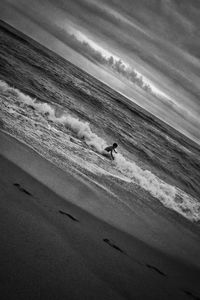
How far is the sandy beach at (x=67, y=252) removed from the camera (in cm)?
310

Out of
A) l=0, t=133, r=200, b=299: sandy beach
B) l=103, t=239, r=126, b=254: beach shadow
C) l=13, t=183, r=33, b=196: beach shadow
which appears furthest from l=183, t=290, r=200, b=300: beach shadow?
l=13, t=183, r=33, b=196: beach shadow

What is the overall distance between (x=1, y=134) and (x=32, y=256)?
5.72m

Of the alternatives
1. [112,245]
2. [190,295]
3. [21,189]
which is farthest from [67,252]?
[190,295]

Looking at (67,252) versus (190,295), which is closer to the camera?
(67,252)

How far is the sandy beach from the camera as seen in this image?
3.10 meters

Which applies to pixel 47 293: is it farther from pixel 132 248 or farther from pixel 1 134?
pixel 1 134

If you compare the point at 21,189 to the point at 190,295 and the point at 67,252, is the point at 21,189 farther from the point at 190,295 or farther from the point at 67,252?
the point at 190,295

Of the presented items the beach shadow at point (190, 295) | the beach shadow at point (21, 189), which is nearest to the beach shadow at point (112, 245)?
the beach shadow at point (190, 295)

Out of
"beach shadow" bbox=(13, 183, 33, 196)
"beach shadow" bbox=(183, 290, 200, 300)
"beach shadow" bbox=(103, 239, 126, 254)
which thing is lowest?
"beach shadow" bbox=(13, 183, 33, 196)

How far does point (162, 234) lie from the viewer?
745 cm

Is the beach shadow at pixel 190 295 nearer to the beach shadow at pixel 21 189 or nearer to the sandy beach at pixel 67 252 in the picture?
the sandy beach at pixel 67 252

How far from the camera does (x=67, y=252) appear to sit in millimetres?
3848

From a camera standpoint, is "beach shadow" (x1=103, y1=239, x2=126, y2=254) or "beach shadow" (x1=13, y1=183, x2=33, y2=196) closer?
"beach shadow" (x1=103, y1=239, x2=126, y2=254)

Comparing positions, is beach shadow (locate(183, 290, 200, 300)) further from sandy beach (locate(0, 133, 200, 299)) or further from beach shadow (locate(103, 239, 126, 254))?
beach shadow (locate(103, 239, 126, 254))
